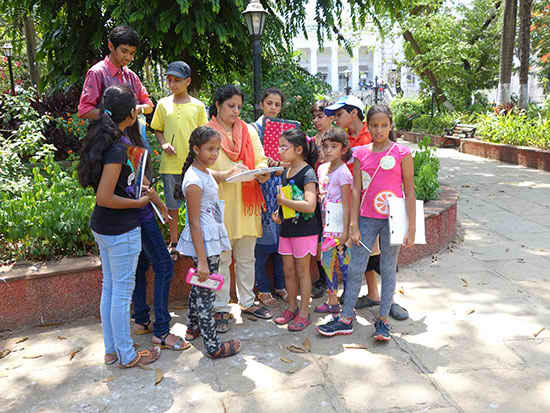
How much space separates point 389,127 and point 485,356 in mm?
1694

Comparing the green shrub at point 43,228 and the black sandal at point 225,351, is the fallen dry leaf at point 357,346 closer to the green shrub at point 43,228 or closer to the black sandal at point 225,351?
the black sandal at point 225,351

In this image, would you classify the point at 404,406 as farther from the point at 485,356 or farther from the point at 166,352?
the point at 166,352

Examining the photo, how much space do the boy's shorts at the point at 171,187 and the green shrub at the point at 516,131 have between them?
9091 millimetres

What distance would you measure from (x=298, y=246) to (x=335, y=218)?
0.36 metres

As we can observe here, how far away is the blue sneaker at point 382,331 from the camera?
11.2 feet

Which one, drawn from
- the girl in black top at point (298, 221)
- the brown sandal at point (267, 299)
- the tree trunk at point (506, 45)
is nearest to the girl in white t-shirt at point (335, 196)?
the girl in black top at point (298, 221)

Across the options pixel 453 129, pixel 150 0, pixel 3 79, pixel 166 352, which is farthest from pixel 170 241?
pixel 3 79

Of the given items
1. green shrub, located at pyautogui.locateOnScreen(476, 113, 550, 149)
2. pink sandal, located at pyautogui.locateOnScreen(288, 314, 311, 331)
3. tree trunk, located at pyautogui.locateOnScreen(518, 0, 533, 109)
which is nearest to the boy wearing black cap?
pink sandal, located at pyautogui.locateOnScreen(288, 314, 311, 331)

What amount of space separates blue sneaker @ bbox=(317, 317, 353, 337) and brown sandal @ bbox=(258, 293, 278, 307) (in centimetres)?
67

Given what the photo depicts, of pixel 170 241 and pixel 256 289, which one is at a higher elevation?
pixel 170 241

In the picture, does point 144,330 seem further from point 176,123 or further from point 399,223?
point 399,223

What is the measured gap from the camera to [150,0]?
5820 mm

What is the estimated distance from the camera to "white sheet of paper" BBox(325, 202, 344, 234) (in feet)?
11.9

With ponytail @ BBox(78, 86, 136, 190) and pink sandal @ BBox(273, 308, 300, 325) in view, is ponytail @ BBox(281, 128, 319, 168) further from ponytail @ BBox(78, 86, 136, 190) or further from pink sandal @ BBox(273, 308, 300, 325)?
pink sandal @ BBox(273, 308, 300, 325)
